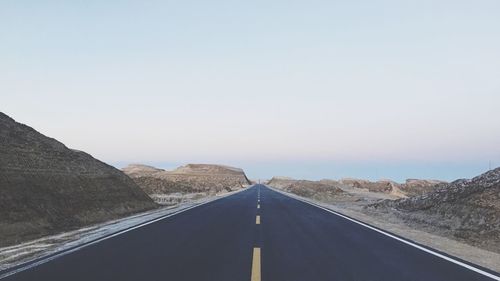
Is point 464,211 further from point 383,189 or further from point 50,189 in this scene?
point 383,189

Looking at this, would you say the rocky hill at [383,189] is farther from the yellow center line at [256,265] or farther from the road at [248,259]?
the yellow center line at [256,265]

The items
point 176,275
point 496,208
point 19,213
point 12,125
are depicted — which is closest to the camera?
point 176,275

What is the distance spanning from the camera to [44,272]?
7.77 m

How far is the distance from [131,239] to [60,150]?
672 inches

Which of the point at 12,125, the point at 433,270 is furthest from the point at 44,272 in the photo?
the point at 12,125

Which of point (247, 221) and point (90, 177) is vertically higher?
point (90, 177)

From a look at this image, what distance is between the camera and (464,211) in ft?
65.6

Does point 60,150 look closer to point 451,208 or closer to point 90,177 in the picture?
point 90,177

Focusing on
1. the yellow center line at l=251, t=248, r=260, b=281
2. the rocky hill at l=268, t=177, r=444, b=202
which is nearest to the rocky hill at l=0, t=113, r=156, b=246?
the yellow center line at l=251, t=248, r=260, b=281

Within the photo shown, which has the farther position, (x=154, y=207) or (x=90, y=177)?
(x=154, y=207)

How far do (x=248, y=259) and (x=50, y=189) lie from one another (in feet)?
48.1

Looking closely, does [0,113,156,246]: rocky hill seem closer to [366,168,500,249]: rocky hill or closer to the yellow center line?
the yellow center line

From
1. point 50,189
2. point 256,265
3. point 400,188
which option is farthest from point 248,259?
point 400,188

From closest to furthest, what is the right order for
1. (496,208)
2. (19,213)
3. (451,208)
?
(19,213) → (496,208) → (451,208)
